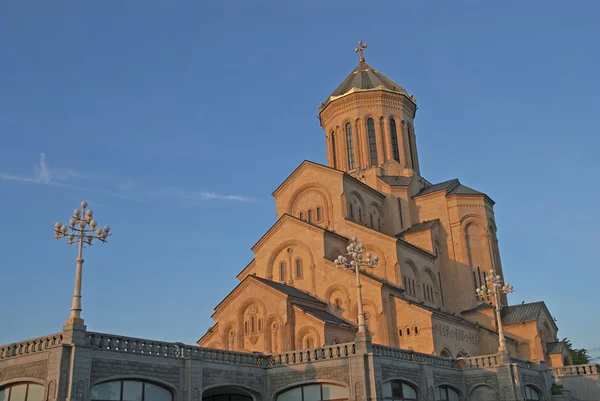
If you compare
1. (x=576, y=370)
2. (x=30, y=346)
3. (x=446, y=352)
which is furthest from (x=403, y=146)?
(x=30, y=346)

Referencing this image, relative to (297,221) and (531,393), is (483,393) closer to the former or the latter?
(531,393)

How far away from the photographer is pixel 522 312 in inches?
1826

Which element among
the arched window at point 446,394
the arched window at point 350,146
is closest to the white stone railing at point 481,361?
the arched window at point 446,394

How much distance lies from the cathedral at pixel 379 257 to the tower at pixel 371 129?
10 centimetres

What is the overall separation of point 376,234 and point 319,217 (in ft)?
15.6

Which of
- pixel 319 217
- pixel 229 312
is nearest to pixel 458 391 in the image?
pixel 229 312

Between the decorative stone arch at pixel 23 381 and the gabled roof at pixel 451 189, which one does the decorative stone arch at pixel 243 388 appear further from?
the gabled roof at pixel 451 189

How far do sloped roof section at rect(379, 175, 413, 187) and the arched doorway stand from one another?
27920mm

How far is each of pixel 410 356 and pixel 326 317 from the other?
31.3 feet

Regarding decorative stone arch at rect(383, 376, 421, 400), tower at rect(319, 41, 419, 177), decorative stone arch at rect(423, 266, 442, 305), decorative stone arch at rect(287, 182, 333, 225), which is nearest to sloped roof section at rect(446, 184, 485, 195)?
tower at rect(319, 41, 419, 177)

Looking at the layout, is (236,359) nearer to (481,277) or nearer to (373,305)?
(373,305)

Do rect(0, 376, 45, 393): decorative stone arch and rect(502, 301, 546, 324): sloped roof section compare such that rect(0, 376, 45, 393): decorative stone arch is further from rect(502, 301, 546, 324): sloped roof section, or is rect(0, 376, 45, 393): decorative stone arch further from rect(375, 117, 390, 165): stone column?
rect(375, 117, 390, 165): stone column

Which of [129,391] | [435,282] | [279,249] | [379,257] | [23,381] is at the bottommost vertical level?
[129,391]

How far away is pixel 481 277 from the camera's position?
48375mm
